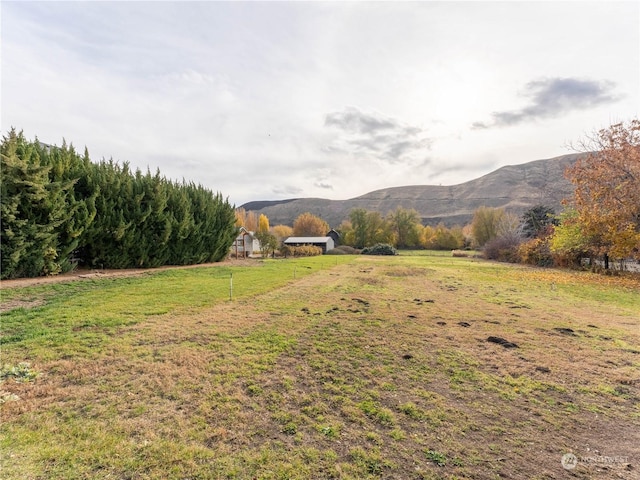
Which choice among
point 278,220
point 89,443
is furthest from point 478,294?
point 278,220

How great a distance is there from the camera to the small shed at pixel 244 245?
1159 inches

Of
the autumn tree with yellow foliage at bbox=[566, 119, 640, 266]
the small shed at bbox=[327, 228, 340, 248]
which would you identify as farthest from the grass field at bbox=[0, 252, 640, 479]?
the small shed at bbox=[327, 228, 340, 248]

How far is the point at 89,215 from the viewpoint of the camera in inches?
509

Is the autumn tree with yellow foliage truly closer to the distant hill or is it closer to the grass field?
the grass field

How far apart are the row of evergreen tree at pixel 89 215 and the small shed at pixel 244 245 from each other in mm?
6582

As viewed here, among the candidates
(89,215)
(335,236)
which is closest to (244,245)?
(89,215)

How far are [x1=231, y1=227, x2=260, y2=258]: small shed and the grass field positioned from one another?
19.8m

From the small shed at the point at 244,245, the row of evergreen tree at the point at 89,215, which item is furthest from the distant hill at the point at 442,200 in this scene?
the row of evergreen tree at the point at 89,215

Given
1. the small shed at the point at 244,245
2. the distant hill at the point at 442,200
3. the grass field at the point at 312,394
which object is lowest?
the grass field at the point at 312,394

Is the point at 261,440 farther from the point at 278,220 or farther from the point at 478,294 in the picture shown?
the point at 278,220

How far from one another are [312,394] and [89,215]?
1405 cm

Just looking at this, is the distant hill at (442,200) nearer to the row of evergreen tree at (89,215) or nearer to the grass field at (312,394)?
the row of evergreen tree at (89,215)

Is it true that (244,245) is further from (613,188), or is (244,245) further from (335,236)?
(335,236)

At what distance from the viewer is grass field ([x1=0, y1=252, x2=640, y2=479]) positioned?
254 centimetres
